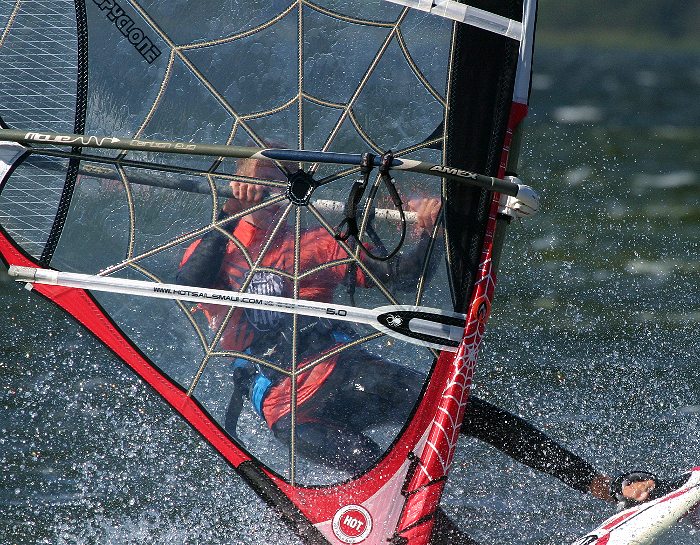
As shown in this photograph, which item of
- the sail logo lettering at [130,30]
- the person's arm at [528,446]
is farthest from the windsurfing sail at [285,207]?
the person's arm at [528,446]

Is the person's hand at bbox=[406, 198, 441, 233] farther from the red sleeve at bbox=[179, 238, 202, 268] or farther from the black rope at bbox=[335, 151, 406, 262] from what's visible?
the red sleeve at bbox=[179, 238, 202, 268]

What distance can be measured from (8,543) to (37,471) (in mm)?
499

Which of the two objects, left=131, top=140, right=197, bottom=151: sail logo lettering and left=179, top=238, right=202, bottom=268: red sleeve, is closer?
left=131, top=140, right=197, bottom=151: sail logo lettering

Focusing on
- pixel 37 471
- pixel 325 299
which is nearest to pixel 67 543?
pixel 37 471

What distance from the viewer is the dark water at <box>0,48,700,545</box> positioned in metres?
4.50

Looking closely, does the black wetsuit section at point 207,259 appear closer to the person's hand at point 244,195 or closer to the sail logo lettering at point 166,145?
the person's hand at point 244,195

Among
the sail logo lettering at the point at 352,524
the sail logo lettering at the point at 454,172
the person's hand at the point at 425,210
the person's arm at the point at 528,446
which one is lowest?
the sail logo lettering at the point at 352,524

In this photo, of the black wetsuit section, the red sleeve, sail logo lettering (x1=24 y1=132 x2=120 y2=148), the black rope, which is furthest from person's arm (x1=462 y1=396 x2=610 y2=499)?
sail logo lettering (x1=24 y1=132 x2=120 y2=148)

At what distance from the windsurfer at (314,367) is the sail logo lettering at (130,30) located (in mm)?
587

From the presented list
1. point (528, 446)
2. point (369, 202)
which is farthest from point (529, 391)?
point (369, 202)

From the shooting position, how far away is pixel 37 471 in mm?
4762

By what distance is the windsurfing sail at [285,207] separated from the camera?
3.74m

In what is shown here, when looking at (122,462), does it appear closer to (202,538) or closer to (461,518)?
(202,538)

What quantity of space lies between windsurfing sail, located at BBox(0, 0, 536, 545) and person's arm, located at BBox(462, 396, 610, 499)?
0.84 ft
